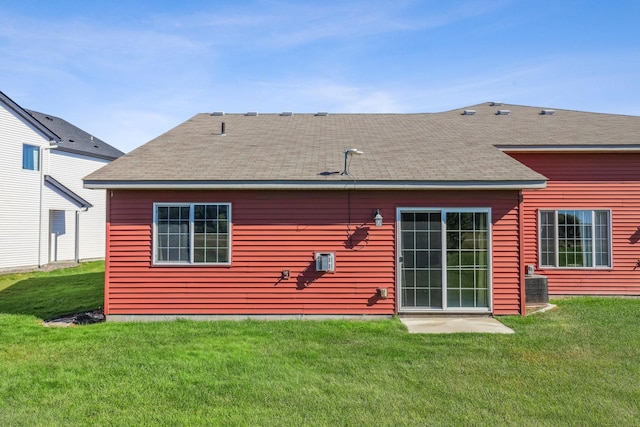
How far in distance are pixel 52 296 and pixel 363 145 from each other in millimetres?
8943

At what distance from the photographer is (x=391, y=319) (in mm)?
7973

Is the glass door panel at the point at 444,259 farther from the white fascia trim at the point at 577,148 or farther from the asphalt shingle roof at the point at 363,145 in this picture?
the white fascia trim at the point at 577,148

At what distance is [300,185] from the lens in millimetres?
7828

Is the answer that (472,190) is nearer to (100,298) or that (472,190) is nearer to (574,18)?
(574,18)

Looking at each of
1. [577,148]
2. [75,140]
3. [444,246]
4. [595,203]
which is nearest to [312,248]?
[444,246]

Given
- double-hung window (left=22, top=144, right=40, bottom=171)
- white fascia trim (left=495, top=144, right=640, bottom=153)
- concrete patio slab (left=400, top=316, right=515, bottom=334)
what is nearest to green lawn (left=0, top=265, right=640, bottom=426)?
concrete patio slab (left=400, top=316, right=515, bottom=334)

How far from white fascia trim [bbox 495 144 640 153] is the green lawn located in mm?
4059

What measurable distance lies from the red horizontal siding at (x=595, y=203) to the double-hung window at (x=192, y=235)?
7.20 meters

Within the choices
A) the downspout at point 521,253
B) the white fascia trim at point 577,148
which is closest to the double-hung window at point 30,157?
the white fascia trim at point 577,148

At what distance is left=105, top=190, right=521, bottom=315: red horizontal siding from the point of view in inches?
319

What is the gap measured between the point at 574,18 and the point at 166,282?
38.2ft

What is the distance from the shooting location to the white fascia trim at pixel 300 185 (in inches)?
305

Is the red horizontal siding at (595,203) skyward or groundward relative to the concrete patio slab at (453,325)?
skyward

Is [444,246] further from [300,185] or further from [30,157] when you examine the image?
[30,157]
